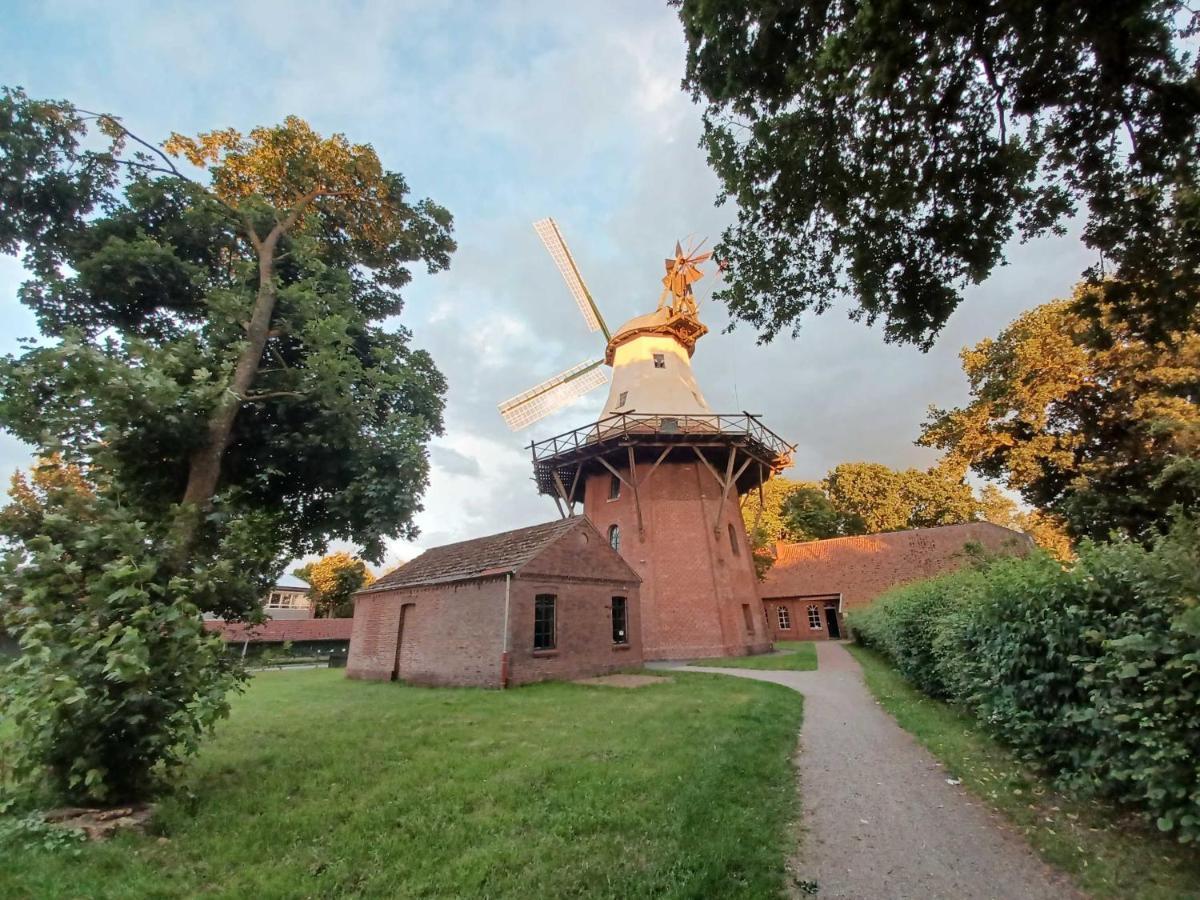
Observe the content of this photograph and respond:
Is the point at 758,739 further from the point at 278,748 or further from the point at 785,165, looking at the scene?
the point at 785,165

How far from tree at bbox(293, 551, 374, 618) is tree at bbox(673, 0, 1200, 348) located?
40146 millimetres

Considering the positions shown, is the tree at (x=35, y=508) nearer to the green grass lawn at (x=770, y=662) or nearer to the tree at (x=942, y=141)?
the tree at (x=942, y=141)

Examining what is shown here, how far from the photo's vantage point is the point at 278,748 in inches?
288

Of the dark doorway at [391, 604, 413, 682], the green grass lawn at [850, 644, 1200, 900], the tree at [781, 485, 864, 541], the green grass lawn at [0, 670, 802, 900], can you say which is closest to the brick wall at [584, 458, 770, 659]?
the dark doorway at [391, 604, 413, 682]

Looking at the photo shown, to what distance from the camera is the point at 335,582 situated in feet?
154

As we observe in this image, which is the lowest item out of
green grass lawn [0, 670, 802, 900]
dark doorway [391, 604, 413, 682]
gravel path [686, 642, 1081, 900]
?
gravel path [686, 642, 1081, 900]

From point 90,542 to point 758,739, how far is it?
817 centimetres

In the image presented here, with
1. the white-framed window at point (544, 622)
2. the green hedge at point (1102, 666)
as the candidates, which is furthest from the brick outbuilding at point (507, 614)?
the green hedge at point (1102, 666)

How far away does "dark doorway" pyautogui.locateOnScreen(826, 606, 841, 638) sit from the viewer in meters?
34.1

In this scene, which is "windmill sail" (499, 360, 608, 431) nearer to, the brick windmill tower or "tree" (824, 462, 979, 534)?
the brick windmill tower

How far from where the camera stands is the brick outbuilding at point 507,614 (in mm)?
14453

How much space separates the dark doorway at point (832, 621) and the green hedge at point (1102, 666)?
29.1 m

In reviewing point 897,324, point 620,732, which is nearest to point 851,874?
point 620,732

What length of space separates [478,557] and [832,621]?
26.4m
